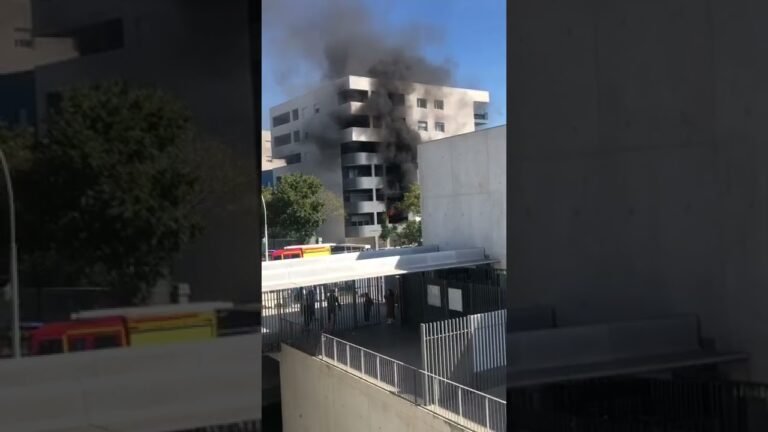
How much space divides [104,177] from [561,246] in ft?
8.69

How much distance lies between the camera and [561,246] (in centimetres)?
370

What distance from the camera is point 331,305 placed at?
4.57m

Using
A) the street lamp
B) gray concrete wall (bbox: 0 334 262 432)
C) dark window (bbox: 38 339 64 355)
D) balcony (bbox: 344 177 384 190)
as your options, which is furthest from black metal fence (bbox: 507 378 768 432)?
the street lamp

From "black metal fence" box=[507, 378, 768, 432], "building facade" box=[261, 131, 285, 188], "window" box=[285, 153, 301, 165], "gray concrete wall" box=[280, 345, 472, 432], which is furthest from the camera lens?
"gray concrete wall" box=[280, 345, 472, 432]

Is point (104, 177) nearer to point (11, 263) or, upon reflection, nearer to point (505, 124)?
point (11, 263)

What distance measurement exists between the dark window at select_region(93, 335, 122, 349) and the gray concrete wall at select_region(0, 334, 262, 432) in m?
0.04

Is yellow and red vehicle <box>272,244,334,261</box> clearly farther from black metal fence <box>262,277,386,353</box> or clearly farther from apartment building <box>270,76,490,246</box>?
black metal fence <box>262,277,386,353</box>

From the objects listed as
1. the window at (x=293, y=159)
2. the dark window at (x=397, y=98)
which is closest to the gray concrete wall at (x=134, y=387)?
the window at (x=293, y=159)

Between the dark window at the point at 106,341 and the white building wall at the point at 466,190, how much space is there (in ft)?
6.82

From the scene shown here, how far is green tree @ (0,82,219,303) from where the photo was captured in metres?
3.02

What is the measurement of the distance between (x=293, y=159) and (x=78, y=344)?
1.71m

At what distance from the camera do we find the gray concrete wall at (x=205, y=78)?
307 centimetres

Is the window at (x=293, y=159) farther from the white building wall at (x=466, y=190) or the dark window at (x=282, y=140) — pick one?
the white building wall at (x=466, y=190)

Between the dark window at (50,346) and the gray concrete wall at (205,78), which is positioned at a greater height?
the gray concrete wall at (205,78)
